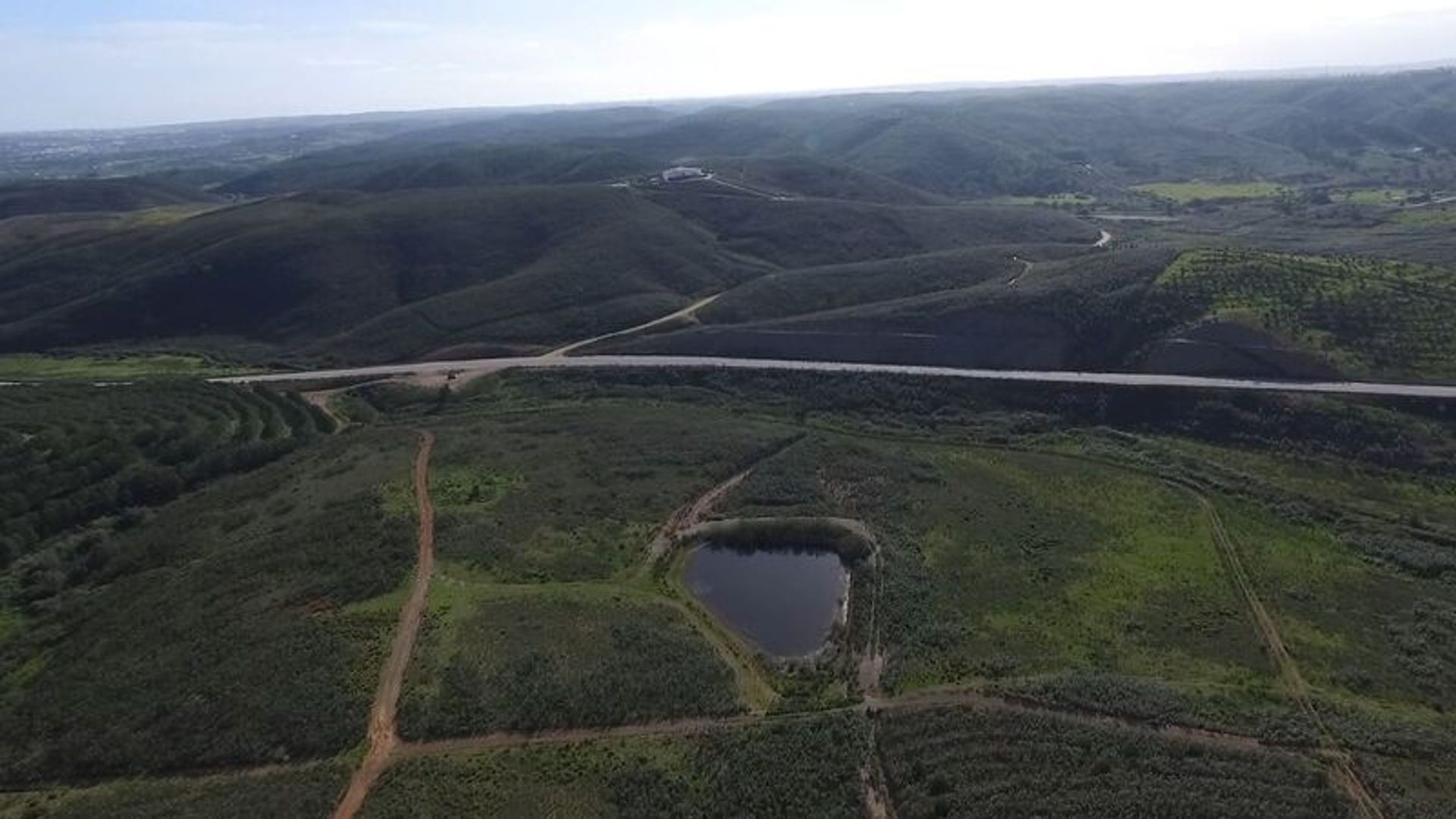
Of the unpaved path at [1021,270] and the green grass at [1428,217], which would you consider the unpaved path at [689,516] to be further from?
the green grass at [1428,217]

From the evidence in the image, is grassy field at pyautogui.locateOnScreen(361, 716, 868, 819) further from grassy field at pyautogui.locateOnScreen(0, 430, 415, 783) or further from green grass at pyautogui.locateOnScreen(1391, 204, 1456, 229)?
green grass at pyautogui.locateOnScreen(1391, 204, 1456, 229)

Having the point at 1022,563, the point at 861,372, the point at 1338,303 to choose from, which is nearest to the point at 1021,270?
the point at 1338,303

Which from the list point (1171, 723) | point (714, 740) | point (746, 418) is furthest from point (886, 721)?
point (746, 418)

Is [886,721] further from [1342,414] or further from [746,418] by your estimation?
[1342,414]

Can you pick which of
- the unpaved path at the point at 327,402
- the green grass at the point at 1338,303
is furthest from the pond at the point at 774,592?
the green grass at the point at 1338,303

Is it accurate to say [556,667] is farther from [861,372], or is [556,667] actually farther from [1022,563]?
[861,372]
